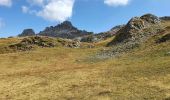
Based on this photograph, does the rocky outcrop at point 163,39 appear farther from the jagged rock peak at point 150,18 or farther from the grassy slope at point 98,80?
the jagged rock peak at point 150,18

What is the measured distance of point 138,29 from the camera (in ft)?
372

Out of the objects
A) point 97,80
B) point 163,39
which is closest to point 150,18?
point 163,39

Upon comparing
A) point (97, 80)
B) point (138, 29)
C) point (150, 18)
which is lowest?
point (97, 80)

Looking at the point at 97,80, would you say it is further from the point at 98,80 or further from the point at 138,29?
the point at 138,29

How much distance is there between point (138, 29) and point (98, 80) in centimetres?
6330

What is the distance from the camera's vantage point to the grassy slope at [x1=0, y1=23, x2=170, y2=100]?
43875 millimetres

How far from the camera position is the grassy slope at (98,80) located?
43.9 m

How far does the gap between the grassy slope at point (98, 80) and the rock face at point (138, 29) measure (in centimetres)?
2472

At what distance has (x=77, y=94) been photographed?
148ft

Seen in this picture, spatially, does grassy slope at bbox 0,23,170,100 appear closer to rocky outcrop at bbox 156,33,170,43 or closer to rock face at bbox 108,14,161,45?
rocky outcrop at bbox 156,33,170,43

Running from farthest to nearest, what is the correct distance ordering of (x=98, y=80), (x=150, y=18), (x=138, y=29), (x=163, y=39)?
1. (x=150, y=18)
2. (x=138, y=29)
3. (x=163, y=39)
4. (x=98, y=80)

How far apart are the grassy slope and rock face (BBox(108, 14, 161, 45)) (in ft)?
81.1

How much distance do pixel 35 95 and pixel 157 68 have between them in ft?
65.6

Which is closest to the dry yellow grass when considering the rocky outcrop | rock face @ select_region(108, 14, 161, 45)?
the rocky outcrop
